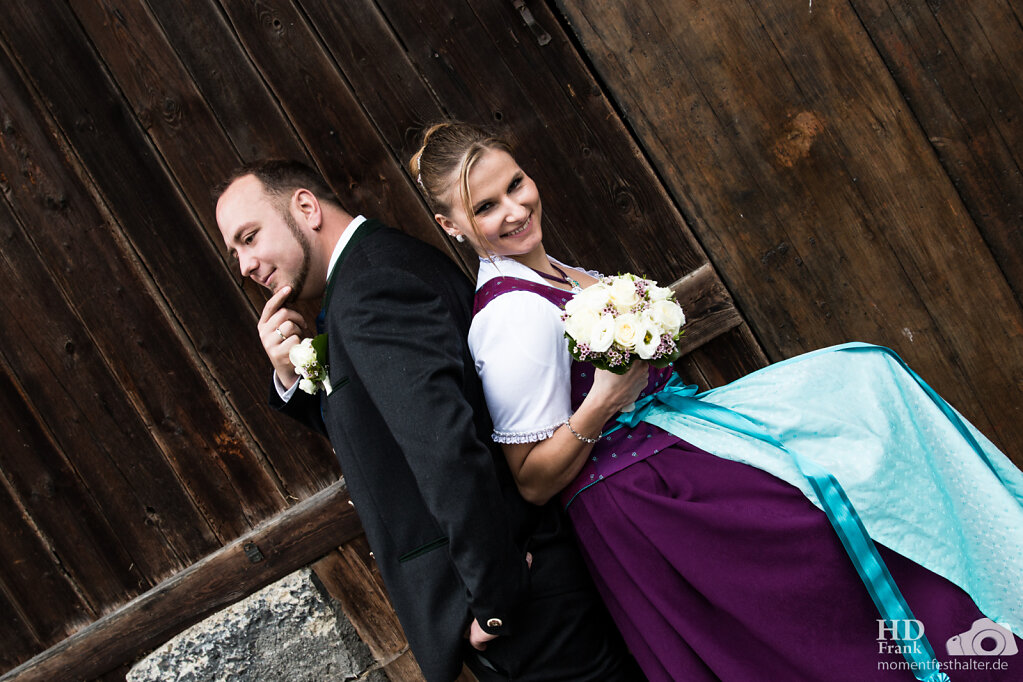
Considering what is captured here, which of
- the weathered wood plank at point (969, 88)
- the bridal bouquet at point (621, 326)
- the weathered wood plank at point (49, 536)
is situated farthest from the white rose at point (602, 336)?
the weathered wood plank at point (49, 536)

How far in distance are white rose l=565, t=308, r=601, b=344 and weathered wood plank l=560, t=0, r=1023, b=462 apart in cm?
108

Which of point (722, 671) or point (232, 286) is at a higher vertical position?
point (232, 286)

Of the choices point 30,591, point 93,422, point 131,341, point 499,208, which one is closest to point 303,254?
point 499,208

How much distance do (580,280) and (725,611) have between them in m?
0.88

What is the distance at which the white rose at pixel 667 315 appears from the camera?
55.5 inches

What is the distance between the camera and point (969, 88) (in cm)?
215

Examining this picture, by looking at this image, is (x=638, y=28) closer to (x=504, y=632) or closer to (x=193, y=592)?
(x=504, y=632)

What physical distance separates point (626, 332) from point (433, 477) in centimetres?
47

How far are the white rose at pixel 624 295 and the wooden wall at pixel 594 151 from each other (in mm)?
902

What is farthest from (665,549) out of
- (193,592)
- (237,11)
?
(237,11)

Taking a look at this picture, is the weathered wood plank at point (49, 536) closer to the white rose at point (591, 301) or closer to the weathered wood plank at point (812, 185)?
the white rose at point (591, 301)

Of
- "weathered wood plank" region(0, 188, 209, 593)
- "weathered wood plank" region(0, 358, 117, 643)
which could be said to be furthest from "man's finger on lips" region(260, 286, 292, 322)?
"weathered wood plank" region(0, 358, 117, 643)

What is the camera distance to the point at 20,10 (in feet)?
7.47

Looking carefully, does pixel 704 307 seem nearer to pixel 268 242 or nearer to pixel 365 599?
pixel 268 242
